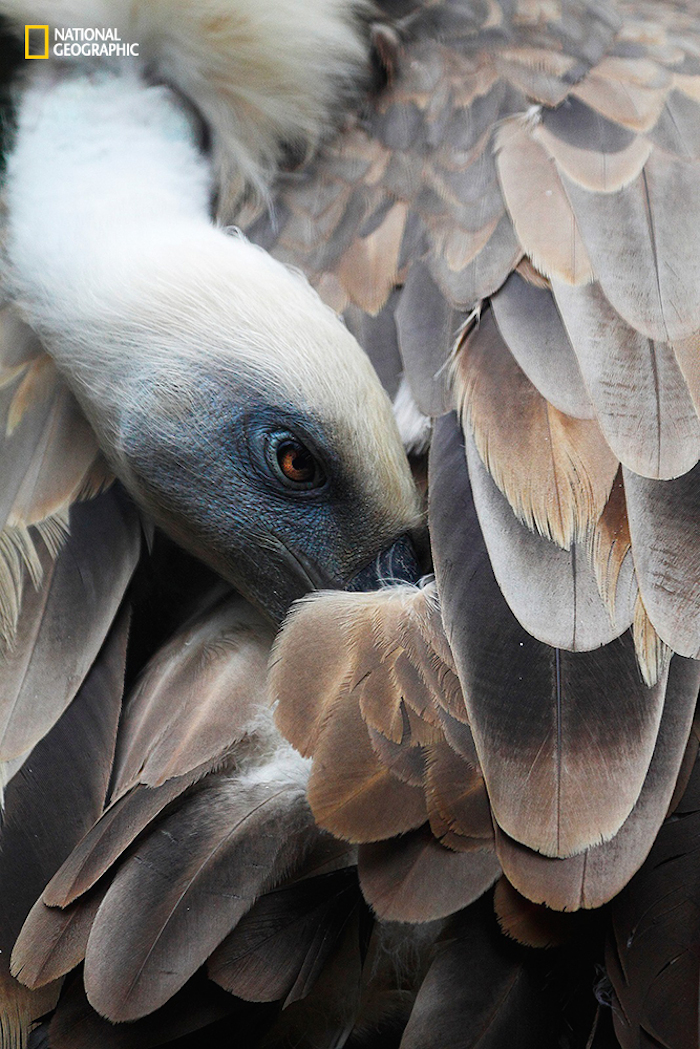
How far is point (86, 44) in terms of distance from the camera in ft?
6.53

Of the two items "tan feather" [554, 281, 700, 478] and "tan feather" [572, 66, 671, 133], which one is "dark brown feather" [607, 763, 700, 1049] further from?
"tan feather" [572, 66, 671, 133]

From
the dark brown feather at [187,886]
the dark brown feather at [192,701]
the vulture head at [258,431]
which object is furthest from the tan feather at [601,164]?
the dark brown feather at [187,886]

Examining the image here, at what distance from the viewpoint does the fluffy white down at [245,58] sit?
72.7 inches

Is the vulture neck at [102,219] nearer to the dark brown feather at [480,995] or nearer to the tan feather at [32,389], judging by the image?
the tan feather at [32,389]

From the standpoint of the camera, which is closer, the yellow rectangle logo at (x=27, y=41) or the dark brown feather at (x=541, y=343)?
the dark brown feather at (x=541, y=343)

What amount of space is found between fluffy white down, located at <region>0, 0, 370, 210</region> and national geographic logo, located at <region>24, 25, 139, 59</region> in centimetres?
1

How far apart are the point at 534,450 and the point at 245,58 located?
890 mm

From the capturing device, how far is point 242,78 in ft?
6.33

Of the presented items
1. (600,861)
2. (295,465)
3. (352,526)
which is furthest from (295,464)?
(600,861)

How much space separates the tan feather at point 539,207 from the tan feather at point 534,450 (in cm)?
12

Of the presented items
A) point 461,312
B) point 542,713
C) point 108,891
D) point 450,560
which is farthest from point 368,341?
point 108,891

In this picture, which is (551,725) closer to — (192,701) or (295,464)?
(192,701)

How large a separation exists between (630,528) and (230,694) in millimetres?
501

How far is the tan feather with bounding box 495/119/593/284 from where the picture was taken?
1.50 meters
